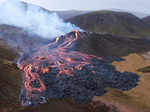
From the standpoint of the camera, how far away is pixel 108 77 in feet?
69.6

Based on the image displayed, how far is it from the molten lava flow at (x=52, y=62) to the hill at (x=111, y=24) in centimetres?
6321

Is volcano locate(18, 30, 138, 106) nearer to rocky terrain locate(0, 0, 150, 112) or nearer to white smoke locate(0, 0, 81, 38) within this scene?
rocky terrain locate(0, 0, 150, 112)

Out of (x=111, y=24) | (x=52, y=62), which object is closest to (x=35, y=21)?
(x=52, y=62)

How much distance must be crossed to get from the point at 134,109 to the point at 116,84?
16.7 ft

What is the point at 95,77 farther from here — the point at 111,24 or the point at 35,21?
the point at 111,24

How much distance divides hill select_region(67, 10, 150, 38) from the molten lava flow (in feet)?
207

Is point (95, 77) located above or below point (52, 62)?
below

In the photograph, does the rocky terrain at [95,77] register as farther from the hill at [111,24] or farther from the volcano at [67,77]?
the hill at [111,24]

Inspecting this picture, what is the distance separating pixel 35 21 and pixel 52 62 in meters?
25.5

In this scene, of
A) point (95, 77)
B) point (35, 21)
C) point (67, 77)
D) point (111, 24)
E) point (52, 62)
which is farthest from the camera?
point (111, 24)

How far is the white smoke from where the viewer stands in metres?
39.3

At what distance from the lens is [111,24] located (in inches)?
3738

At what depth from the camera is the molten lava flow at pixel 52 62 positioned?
19.7m

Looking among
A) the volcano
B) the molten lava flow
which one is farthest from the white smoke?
the volcano
